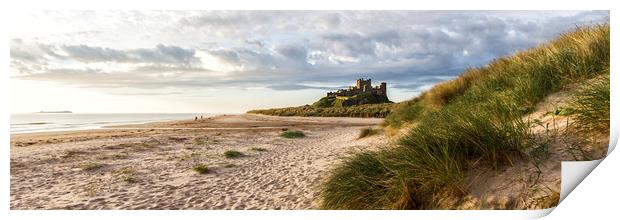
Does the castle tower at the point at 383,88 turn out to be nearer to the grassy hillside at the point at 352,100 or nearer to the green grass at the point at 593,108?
the grassy hillside at the point at 352,100

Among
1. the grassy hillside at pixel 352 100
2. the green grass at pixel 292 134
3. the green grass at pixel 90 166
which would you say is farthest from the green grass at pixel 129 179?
the green grass at pixel 292 134

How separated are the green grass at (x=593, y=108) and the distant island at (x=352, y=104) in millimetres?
2714

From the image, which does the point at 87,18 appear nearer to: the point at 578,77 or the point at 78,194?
the point at 78,194

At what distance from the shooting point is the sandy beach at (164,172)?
3.85 metres

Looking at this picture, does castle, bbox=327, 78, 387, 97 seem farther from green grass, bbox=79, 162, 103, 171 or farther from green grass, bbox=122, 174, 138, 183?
green grass, bbox=79, 162, 103, 171

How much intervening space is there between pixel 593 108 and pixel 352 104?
12.7 ft

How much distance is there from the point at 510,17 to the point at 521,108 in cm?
92

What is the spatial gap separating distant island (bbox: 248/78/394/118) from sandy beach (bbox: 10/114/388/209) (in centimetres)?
58

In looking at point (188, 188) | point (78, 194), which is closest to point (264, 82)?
point (188, 188)

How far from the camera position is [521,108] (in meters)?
3.58

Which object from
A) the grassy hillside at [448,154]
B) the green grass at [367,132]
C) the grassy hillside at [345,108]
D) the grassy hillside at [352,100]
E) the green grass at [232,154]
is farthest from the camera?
the green grass at [367,132]

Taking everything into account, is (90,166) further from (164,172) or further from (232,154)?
(232,154)

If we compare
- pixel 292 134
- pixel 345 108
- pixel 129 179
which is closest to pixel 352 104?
pixel 345 108

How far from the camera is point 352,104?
20.7ft
